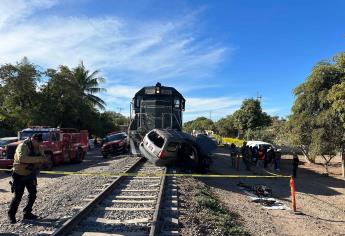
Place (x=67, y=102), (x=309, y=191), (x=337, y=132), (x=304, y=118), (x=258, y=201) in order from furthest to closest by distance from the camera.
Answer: (x=67, y=102) → (x=304, y=118) → (x=337, y=132) → (x=309, y=191) → (x=258, y=201)

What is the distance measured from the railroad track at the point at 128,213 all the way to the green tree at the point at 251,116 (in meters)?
52.3

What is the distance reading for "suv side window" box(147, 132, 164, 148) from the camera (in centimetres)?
1823

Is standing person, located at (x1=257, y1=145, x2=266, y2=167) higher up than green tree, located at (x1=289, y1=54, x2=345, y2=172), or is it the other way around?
green tree, located at (x1=289, y1=54, x2=345, y2=172)

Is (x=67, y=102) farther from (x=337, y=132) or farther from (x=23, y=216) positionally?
(x=23, y=216)

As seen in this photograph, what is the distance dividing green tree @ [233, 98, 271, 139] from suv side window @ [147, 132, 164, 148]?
45.5 meters

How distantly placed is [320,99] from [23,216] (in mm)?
20956

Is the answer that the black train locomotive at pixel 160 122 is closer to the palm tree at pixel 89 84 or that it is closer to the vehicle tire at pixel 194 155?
the vehicle tire at pixel 194 155

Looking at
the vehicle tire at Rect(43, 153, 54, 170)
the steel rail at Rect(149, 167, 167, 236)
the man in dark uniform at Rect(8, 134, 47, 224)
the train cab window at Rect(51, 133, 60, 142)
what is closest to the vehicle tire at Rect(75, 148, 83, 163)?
the train cab window at Rect(51, 133, 60, 142)

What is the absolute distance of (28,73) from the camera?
38094mm

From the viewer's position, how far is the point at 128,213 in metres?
9.04

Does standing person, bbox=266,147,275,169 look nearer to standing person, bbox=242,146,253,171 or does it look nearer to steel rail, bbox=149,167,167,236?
standing person, bbox=242,146,253,171

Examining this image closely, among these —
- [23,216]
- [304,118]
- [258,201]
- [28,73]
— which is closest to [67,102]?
[28,73]

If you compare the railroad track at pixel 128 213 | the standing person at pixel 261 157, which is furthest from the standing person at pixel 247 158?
the railroad track at pixel 128 213

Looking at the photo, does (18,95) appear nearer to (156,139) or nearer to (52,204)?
(156,139)
